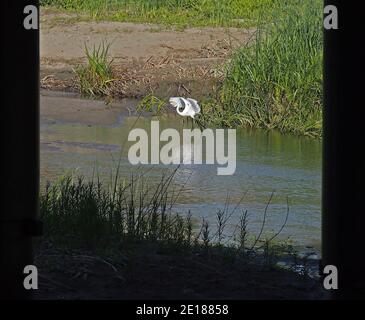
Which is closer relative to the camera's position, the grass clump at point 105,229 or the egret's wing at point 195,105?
the grass clump at point 105,229

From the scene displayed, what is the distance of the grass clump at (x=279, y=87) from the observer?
11656 mm

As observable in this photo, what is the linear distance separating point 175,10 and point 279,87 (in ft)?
20.4

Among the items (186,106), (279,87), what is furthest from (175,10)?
(279,87)

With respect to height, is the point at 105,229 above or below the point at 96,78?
below

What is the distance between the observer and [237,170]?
9672 mm

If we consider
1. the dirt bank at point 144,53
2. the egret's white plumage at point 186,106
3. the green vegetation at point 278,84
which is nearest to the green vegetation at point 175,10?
the dirt bank at point 144,53

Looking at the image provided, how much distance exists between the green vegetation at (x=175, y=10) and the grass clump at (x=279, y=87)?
4.22m

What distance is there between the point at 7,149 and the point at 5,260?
359 mm

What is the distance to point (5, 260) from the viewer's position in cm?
389

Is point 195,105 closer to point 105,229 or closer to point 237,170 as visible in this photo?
point 237,170

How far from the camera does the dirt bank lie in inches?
550

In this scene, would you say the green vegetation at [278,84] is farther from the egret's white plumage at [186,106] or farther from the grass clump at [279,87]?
the egret's white plumage at [186,106]

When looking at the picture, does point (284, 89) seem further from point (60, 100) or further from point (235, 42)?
point (235, 42)

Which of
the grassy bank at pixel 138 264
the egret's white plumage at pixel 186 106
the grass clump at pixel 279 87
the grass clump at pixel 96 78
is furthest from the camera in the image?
the grass clump at pixel 96 78
